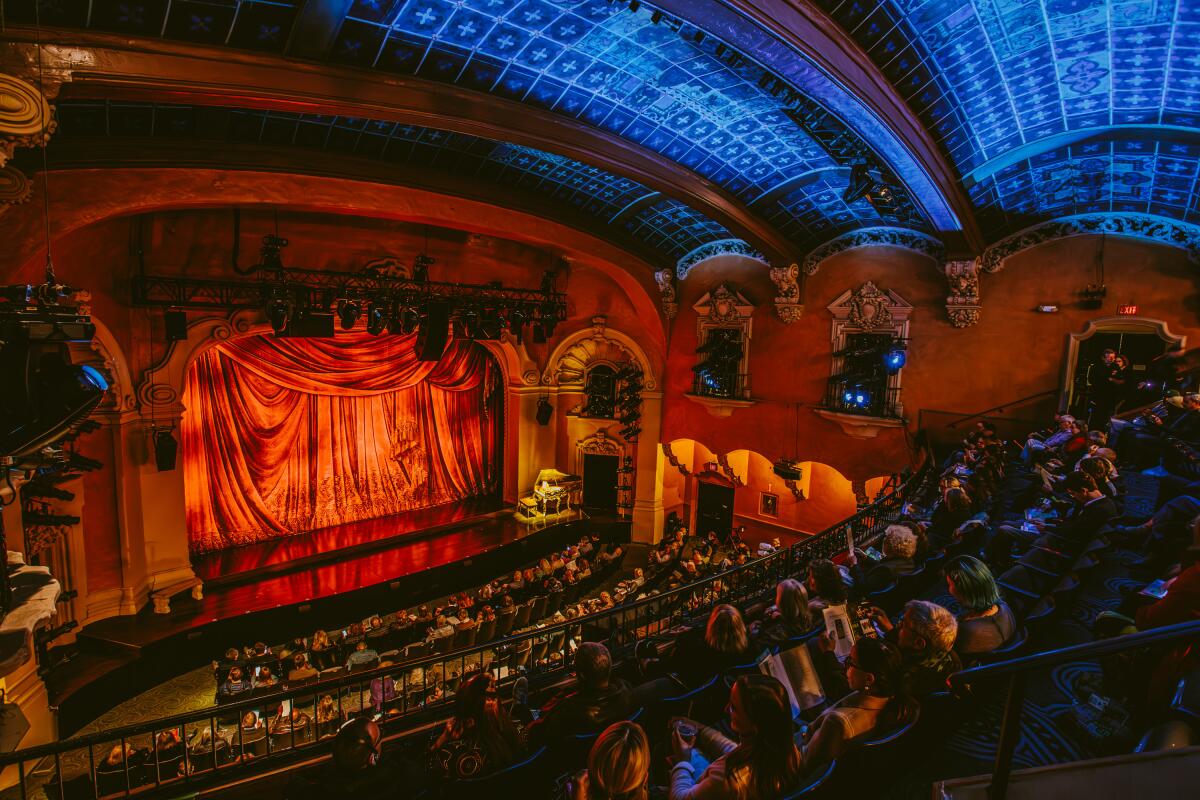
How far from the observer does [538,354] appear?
16.0 m

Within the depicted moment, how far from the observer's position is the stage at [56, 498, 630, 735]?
27.7 ft

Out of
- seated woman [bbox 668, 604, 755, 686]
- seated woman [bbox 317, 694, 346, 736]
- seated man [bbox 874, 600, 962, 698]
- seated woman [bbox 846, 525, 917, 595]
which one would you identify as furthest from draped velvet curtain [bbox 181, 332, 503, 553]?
seated man [bbox 874, 600, 962, 698]

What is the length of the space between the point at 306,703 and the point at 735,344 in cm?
1124

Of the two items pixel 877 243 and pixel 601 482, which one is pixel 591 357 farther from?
pixel 877 243

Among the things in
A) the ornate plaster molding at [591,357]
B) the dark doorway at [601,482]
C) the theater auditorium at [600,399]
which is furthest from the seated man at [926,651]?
the dark doorway at [601,482]

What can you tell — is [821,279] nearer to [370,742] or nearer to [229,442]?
[370,742]

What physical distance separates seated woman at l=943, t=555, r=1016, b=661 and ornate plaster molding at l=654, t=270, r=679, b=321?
12.2 meters

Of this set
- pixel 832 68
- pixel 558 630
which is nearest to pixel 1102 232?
pixel 832 68

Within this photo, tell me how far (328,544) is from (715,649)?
12022 millimetres

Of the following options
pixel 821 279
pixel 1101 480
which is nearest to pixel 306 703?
pixel 1101 480

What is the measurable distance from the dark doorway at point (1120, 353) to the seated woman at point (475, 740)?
10.7 meters

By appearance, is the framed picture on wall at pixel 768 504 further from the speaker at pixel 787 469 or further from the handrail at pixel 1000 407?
the handrail at pixel 1000 407

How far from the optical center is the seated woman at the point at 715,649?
11.2 ft

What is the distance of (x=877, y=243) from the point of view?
1186 centimetres
